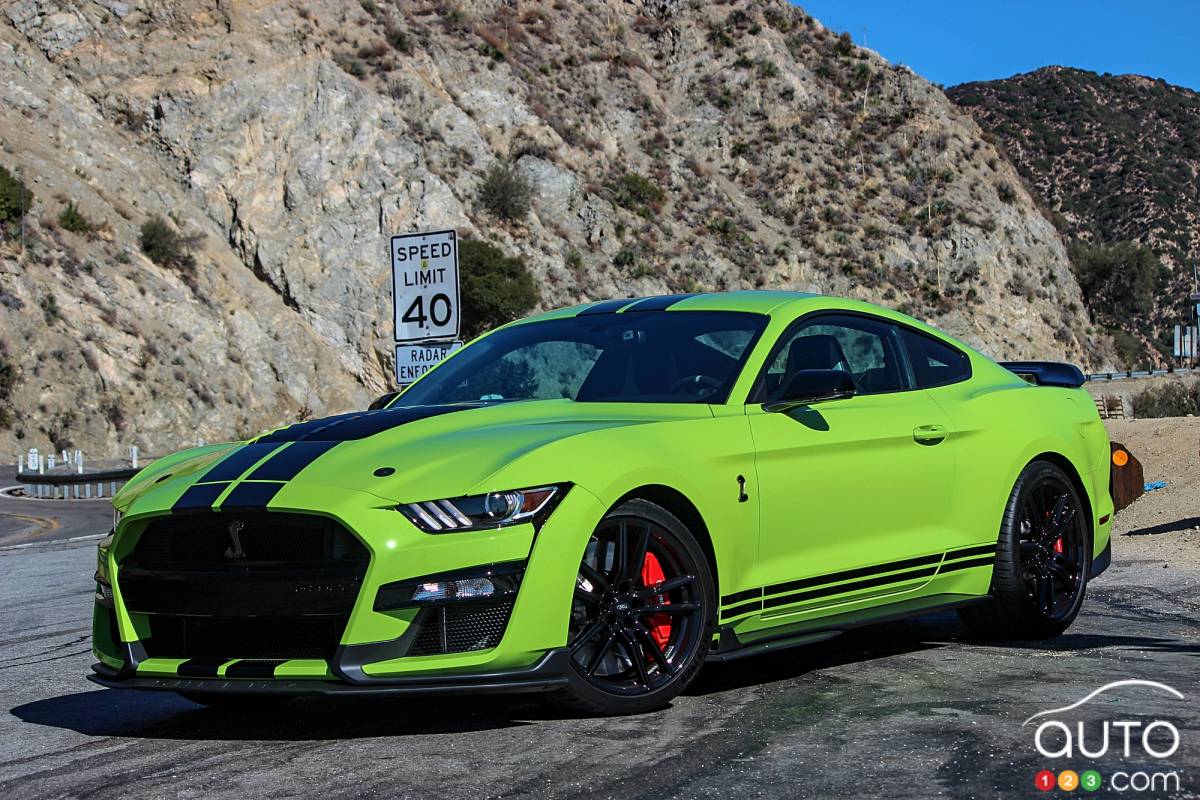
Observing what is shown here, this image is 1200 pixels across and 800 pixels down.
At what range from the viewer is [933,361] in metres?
6.75

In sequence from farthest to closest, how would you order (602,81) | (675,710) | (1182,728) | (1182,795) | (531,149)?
(602,81) < (531,149) < (675,710) < (1182,728) < (1182,795)

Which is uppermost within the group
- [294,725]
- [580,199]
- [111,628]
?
[580,199]

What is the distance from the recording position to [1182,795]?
11.9ft

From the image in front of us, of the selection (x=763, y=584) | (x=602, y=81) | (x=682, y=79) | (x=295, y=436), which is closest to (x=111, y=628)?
(x=295, y=436)

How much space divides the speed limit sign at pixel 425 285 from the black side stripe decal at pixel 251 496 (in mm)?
9981

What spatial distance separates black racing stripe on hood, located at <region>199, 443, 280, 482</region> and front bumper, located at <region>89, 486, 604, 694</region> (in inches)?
14.7

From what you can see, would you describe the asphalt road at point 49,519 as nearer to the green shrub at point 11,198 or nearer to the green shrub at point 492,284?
the green shrub at point 11,198

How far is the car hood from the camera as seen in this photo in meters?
4.64

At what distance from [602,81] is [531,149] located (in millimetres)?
9419

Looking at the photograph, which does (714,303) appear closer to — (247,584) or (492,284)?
(247,584)

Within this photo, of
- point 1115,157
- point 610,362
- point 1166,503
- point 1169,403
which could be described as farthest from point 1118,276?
point 610,362

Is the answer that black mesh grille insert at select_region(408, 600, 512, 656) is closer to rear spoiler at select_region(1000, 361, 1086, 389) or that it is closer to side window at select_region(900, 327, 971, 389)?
side window at select_region(900, 327, 971, 389)

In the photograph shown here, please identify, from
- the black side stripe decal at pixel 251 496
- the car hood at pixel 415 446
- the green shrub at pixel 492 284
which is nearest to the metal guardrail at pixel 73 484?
the green shrub at pixel 492 284

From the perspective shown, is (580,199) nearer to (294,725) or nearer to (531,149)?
(531,149)
